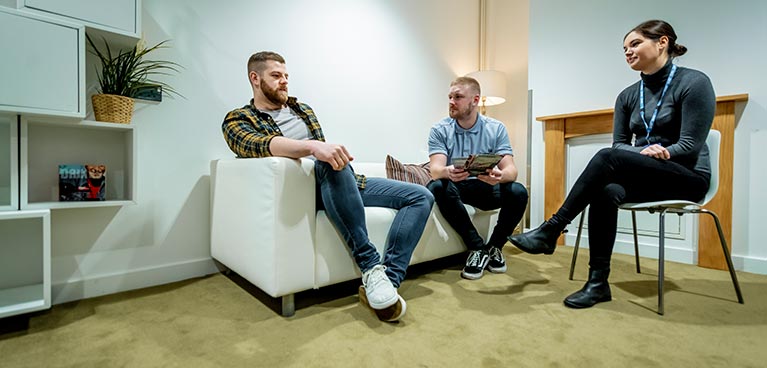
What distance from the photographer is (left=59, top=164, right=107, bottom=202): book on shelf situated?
1368 millimetres

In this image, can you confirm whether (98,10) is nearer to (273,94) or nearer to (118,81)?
(118,81)

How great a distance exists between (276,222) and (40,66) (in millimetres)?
909

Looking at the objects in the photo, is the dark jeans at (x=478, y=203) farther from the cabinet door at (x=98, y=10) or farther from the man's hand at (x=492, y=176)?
the cabinet door at (x=98, y=10)

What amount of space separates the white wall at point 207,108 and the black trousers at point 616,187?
152 cm

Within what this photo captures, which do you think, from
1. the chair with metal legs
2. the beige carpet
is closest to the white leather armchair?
the beige carpet

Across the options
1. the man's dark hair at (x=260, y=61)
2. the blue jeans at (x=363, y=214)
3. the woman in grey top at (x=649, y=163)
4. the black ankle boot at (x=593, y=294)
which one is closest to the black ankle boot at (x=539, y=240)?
the woman in grey top at (x=649, y=163)

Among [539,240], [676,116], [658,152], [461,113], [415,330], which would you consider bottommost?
[415,330]

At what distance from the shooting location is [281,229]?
4.09ft

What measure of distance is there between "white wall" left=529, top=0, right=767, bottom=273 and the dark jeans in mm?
955

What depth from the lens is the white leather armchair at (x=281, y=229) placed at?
124 centimetres

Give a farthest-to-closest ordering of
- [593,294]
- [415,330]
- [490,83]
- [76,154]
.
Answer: [490,83], [76,154], [593,294], [415,330]

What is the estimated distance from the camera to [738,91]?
6.46 feet

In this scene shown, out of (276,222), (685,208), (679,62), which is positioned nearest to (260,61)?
(276,222)

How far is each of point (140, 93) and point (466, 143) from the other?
156 cm
